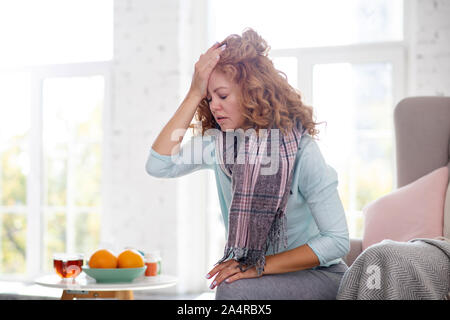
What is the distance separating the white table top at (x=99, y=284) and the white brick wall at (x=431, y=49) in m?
2.37

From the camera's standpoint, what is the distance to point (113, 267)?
6.25ft

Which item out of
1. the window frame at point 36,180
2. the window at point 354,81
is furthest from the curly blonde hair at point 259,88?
the window frame at point 36,180

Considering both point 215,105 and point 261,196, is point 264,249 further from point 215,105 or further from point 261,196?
point 215,105

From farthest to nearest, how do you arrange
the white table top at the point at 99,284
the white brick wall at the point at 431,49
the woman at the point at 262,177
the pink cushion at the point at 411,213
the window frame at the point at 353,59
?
the window frame at the point at 353,59 < the white brick wall at the point at 431,49 < the pink cushion at the point at 411,213 < the white table top at the point at 99,284 < the woman at the point at 262,177

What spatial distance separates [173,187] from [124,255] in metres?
1.90

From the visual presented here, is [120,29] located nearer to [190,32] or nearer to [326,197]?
[190,32]

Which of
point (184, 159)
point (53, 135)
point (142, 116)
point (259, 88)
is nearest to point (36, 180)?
point (53, 135)

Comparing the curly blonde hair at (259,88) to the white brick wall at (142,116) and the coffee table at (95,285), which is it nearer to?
the coffee table at (95,285)

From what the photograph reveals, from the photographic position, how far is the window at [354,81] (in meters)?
3.71

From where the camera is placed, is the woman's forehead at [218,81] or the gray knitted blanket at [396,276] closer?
the gray knitted blanket at [396,276]

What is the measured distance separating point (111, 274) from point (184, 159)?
620 millimetres

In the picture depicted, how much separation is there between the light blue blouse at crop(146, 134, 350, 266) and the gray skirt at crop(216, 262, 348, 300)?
0.17ft

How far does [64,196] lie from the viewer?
171 inches
